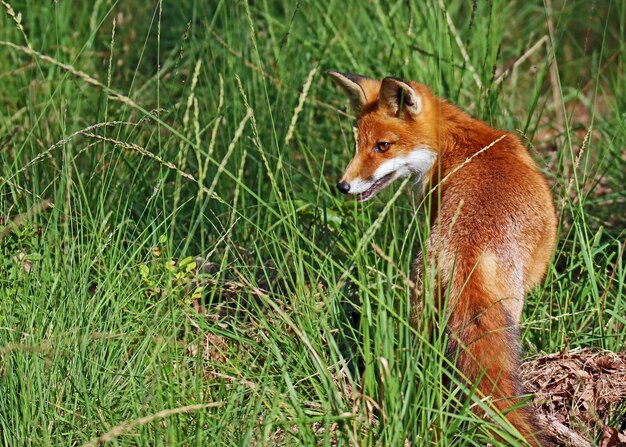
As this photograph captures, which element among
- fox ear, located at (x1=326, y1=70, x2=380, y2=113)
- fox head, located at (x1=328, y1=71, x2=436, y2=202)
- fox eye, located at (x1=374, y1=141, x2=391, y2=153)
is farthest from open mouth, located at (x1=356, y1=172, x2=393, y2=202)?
fox ear, located at (x1=326, y1=70, x2=380, y2=113)

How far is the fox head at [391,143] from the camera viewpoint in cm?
534

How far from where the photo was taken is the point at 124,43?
8.05 m

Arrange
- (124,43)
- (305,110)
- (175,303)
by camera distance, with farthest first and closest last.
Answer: (124,43) → (305,110) → (175,303)

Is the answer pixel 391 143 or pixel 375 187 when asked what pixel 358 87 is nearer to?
pixel 391 143

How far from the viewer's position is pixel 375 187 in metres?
5.40

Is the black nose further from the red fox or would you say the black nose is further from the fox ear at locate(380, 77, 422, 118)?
the fox ear at locate(380, 77, 422, 118)

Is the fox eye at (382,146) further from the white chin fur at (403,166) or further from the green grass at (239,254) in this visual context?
the green grass at (239,254)

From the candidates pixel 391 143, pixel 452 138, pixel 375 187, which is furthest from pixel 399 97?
pixel 375 187

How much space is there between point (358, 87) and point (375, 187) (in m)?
0.62

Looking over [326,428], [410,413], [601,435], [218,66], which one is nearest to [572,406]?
[601,435]

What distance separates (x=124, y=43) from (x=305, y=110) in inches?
85.0

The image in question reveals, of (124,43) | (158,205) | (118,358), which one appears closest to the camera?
(118,358)

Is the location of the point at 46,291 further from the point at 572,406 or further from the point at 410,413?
the point at 572,406

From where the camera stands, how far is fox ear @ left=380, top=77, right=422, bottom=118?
203 inches
